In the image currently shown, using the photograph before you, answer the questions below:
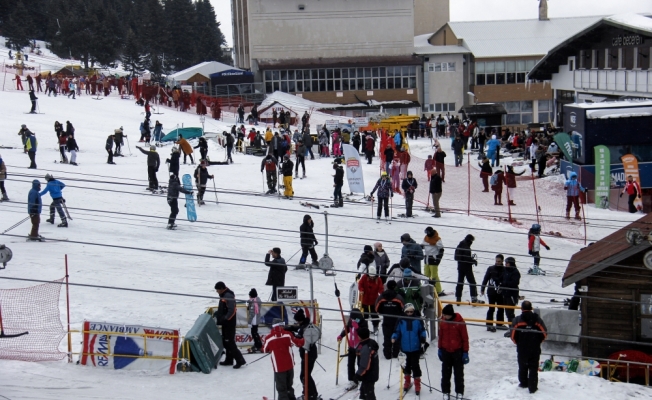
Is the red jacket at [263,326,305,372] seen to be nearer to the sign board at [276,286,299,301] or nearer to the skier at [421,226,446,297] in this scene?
the sign board at [276,286,299,301]

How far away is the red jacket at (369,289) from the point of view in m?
14.3

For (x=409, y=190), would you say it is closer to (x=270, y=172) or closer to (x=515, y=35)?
(x=270, y=172)

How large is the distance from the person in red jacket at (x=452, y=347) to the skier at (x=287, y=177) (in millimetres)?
14041

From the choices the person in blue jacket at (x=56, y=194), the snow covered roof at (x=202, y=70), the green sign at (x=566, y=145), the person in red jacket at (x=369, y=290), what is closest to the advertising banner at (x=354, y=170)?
the green sign at (x=566, y=145)

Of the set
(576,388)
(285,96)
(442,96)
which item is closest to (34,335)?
(576,388)

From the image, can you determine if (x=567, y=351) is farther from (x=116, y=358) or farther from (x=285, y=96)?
(x=285, y=96)

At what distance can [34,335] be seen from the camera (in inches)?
535

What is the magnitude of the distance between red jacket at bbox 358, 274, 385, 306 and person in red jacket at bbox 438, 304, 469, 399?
108 inches

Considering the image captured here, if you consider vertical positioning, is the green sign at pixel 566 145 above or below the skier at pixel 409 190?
above

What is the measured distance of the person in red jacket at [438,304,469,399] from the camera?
11.5 m

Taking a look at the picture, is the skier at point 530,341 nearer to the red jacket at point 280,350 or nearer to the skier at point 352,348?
the skier at point 352,348

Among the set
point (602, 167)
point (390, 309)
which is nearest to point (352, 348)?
point (390, 309)

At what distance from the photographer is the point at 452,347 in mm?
11516

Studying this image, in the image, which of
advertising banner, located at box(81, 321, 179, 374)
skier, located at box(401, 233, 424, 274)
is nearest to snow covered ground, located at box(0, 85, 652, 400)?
advertising banner, located at box(81, 321, 179, 374)
